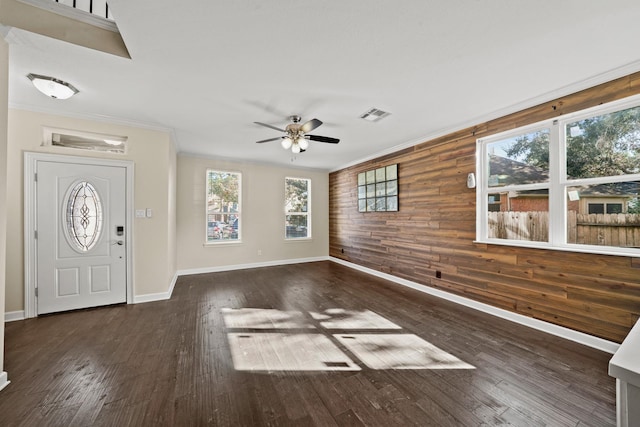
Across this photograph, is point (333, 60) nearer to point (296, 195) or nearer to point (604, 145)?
point (604, 145)

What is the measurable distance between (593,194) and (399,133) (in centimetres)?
247

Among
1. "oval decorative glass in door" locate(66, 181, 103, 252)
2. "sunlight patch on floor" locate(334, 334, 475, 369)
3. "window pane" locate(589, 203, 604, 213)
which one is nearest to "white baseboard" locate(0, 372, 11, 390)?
"oval decorative glass in door" locate(66, 181, 103, 252)

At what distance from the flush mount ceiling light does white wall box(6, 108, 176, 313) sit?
0.91 metres

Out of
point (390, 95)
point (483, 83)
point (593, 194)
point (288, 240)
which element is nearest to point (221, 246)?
point (288, 240)

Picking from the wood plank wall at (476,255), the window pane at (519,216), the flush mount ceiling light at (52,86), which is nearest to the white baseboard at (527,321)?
the wood plank wall at (476,255)

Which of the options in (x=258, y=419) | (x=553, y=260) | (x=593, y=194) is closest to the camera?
(x=258, y=419)

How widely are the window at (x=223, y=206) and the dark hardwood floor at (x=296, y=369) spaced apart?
2.46 meters

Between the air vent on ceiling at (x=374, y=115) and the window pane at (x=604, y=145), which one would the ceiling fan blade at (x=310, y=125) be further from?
the window pane at (x=604, y=145)

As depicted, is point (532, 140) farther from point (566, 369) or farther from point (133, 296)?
point (133, 296)

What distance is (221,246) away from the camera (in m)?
5.68

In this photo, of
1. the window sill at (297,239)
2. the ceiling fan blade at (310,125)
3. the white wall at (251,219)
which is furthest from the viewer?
the window sill at (297,239)

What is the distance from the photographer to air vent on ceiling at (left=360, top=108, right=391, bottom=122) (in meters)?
3.16

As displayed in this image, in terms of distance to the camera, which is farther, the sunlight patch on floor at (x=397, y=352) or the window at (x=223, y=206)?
the window at (x=223, y=206)

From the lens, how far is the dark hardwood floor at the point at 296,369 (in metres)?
1.63
